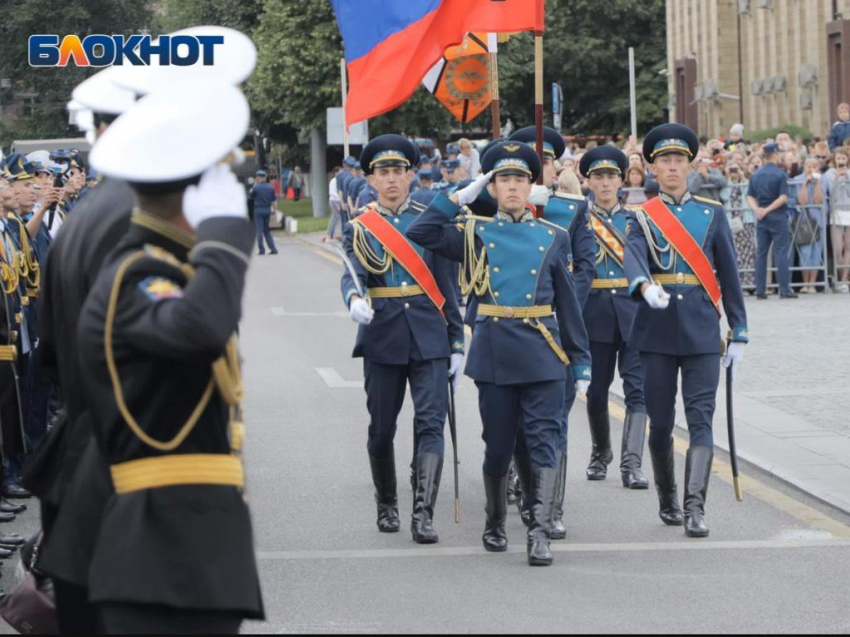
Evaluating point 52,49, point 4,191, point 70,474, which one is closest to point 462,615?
point 70,474

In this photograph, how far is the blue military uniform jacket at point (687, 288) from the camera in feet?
30.5

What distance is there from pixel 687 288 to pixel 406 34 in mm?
2935

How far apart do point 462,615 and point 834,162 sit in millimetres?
17331

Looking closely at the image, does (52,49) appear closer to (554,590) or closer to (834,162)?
(834,162)

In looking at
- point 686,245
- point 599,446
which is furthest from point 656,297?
point 599,446

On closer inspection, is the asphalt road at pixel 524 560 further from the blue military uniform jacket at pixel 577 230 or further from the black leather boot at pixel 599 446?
the blue military uniform jacket at pixel 577 230

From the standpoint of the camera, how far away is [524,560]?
28.1 ft

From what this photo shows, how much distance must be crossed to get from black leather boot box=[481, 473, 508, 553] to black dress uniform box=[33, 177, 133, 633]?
3.67 metres

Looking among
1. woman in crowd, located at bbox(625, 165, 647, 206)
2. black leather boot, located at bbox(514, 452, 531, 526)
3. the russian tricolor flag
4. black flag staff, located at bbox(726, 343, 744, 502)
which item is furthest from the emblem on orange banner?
black leather boot, located at bbox(514, 452, 531, 526)

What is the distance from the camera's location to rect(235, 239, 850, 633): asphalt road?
725 cm

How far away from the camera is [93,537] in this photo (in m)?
4.55

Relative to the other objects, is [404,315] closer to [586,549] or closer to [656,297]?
[656,297]

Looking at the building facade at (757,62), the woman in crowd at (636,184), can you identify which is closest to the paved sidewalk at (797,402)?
the woman in crowd at (636,184)

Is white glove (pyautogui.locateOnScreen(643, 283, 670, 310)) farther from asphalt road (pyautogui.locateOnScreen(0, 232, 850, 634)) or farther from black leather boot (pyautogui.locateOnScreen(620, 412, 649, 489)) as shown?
black leather boot (pyautogui.locateOnScreen(620, 412, 649, 489))
